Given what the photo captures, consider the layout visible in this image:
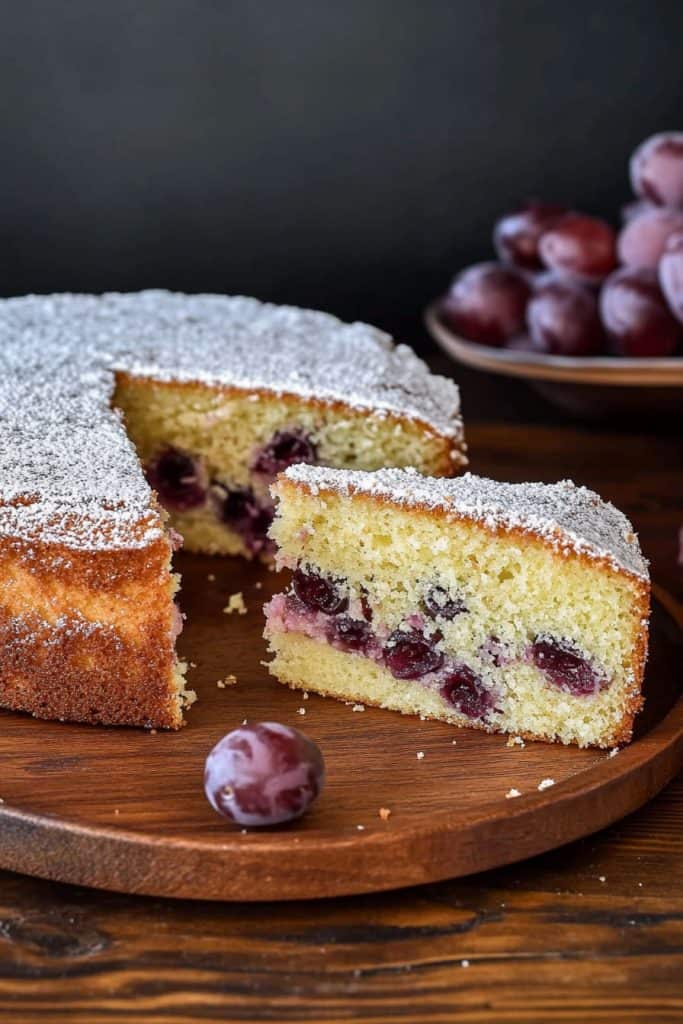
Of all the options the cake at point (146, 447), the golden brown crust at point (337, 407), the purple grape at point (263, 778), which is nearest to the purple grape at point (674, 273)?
→ the cake at point (146, 447)

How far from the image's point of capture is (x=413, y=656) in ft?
8.46

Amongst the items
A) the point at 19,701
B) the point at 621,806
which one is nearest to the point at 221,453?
the point at 19,701

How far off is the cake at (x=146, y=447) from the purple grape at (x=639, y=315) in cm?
54

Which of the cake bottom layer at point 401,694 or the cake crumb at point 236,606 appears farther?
the cake crumb at point 236,606

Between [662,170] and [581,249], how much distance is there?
0.95 feet

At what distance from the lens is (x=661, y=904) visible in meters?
2.09

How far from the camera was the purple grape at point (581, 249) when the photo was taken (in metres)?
3.78

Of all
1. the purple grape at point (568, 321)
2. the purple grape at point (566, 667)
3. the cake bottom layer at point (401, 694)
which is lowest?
the cake bottom layer at point (401, 694)

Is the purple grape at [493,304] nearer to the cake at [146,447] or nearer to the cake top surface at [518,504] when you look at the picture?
the cake at [146,447]

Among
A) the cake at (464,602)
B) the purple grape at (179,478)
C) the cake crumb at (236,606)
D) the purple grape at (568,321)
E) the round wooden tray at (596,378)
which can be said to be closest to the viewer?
the cake at (464,602)

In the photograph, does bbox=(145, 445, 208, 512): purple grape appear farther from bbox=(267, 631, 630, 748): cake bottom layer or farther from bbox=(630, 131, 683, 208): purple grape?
bbox=(630, 131, 683, 208): purple grape

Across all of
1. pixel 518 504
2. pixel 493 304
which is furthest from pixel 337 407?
pixel 493 304

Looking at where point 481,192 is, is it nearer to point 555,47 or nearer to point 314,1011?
point 555,47

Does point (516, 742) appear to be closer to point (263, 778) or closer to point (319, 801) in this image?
point (319, 801)
